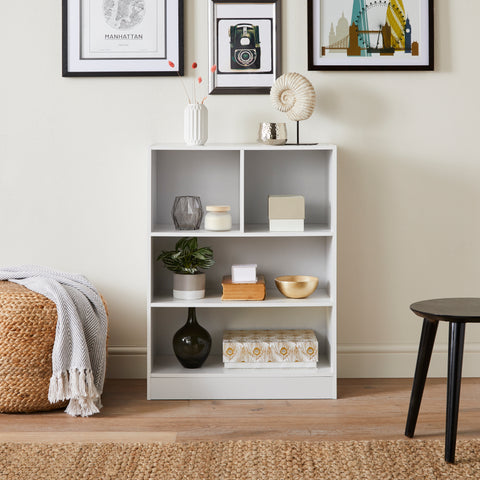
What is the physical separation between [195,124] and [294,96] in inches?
16.5

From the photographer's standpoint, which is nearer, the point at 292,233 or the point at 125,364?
the point at 292,233

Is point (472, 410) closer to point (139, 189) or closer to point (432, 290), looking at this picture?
point (432, 290)

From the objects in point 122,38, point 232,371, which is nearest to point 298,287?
point 232,371

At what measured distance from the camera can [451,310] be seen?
68.2 inches

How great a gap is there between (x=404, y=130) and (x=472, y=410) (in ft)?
3.89

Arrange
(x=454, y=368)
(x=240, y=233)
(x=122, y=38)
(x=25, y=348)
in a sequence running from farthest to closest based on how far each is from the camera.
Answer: (x=122, y=38) → (x=240, y=233) → (x=25, y=348) → (x=454, y=368)

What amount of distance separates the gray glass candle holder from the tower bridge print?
879 mm

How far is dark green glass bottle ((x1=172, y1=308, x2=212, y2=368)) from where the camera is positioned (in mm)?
2367

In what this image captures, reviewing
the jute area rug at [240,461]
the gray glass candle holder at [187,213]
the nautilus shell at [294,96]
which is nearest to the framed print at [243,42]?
the nautilus shell at [294,96]

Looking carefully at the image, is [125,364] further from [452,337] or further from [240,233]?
[452,337]

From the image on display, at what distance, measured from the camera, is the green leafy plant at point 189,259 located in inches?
94.4

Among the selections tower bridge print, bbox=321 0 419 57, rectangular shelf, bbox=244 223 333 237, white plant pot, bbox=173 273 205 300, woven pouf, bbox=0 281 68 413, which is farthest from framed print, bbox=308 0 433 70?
woven pouf, bbox=0 281 68 413

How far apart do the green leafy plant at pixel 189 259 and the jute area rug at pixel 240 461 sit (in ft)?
2.48

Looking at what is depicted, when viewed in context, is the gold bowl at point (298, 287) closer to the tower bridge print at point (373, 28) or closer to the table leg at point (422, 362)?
the table leg at point (422, 362)
